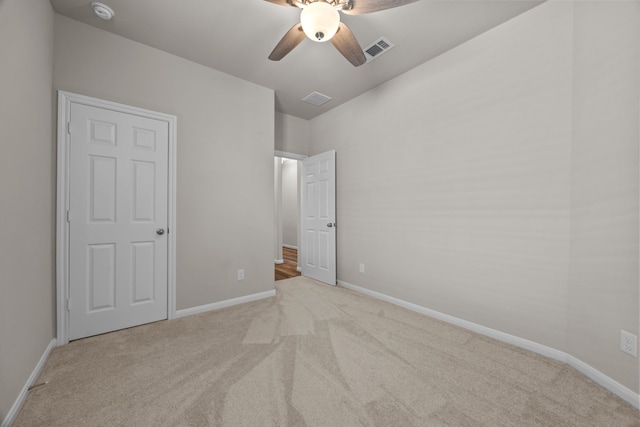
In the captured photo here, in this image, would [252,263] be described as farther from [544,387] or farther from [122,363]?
[544,387]

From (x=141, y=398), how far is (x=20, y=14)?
2.41 m

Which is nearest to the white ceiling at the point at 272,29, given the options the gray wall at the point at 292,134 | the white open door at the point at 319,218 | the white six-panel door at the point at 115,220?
the white six-panel door at the point at 115,220

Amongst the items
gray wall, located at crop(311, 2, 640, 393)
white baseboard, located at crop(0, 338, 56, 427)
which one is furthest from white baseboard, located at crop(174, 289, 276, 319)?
gray wall, located at crop(311, 2, 640, 393)

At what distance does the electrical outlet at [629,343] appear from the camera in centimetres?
152

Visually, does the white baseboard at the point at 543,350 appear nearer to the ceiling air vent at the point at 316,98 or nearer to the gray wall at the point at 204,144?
the gray wall at the point at 204,144

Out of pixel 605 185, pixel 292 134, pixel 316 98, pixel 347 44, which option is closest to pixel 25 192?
pixel 347 44

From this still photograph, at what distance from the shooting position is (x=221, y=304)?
3004 mm

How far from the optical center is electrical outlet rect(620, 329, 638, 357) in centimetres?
152

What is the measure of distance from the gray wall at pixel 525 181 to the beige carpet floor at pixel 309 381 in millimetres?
382

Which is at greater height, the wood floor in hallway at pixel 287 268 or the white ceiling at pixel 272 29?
the white ceiling at pixel 272 29

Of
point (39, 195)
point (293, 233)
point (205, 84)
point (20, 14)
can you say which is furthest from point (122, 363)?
point (293, 233)

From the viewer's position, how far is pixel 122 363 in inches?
74.3

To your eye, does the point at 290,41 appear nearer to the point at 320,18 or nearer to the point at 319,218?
the point at 320,18

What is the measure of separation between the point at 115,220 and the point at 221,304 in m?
1.38
